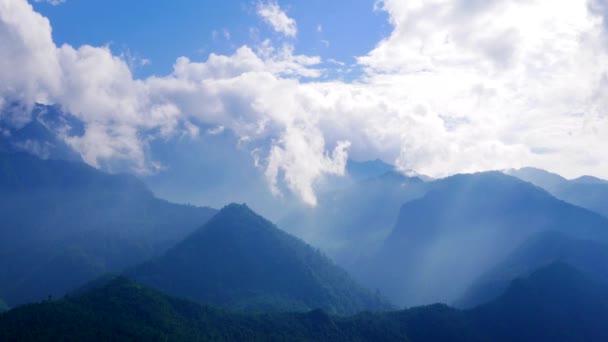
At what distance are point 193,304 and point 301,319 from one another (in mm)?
39881

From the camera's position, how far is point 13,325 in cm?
12988

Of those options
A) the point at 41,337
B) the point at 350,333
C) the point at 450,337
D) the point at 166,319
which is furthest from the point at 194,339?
the point at 450,337

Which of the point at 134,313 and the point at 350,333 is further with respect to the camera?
the point at 350,333

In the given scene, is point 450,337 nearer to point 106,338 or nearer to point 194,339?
point 194,339

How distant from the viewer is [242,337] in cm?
16375

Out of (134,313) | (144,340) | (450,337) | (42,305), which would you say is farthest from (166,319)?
(450,337)

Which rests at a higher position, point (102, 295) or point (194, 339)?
point (102, 295)

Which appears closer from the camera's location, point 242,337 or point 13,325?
point 13,325

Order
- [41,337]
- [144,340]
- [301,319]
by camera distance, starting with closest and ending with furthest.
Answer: [41,337] < [144,340] < [301,319]

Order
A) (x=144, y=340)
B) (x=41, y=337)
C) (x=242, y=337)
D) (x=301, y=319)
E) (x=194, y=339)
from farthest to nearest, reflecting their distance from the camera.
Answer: (x=301, y=319)
(x=242, y=337)
(x=194, y=339)
(x=144, y=340)
(x=41, y=337)

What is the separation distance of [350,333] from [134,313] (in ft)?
252

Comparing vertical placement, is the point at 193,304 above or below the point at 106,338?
above

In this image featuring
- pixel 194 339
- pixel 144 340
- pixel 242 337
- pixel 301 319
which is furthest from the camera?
pixel 301 319

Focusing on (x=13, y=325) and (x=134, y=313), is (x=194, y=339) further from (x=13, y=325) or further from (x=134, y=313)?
(x=13, y=325)
